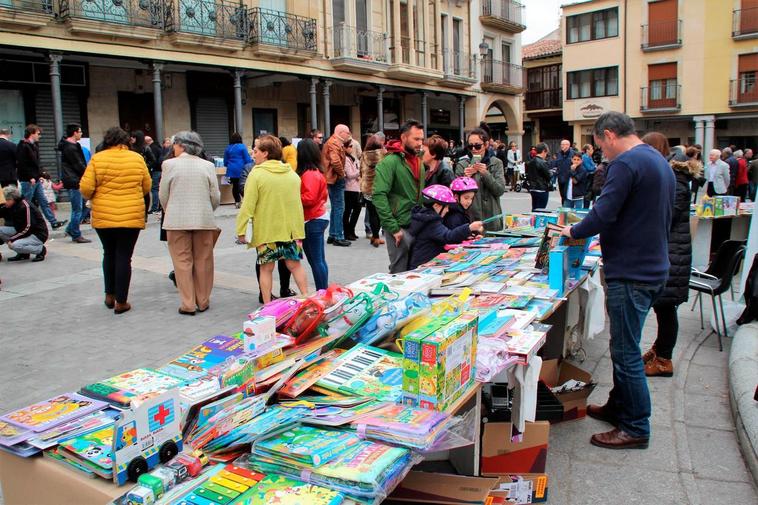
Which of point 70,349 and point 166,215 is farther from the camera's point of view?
point 166,215

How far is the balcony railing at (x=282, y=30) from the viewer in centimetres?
1805

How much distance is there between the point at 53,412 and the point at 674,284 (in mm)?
3891

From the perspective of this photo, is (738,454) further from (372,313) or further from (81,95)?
(81,95)

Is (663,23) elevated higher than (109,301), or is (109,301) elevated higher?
(663,23)

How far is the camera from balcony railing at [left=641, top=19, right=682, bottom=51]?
33.3 m

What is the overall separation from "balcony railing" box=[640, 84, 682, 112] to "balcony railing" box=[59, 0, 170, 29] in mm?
26860

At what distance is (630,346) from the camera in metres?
3.51

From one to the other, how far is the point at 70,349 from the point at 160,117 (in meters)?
11.8

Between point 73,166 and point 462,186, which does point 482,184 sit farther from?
point 73,166

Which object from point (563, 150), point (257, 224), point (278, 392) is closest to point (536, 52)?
point (563, 150)

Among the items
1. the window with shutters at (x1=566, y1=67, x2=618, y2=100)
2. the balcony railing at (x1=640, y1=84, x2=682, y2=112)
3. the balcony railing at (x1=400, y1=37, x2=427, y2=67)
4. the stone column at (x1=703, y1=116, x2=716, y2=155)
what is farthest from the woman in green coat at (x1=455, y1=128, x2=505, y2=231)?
the window with shutters at (x1=566, y1=67, x2=618, y2=100)

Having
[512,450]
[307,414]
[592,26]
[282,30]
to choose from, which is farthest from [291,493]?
[592,26]

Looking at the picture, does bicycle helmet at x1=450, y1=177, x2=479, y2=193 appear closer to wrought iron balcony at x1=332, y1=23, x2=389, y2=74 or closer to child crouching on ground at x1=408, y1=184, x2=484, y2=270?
child crouching on ground at x1=408, y1=184, x2=484, y2=270

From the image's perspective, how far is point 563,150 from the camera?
43.4 feet
